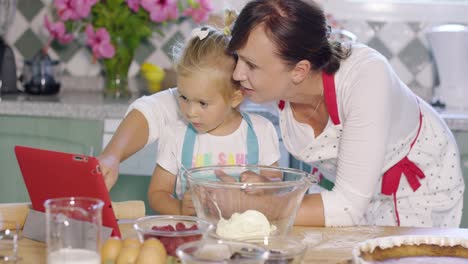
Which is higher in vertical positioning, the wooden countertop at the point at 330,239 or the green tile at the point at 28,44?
the green tile at the point at 28,44

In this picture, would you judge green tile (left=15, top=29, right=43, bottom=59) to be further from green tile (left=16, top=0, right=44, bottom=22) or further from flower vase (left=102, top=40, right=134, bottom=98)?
flower vase (left=102, top=40, right=134, bottom=98)

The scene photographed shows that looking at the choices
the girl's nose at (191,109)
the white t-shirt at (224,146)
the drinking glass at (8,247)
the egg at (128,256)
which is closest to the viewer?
the egg at (128,256)

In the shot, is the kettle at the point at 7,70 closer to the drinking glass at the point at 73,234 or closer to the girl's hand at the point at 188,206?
the girl's hand at the point at 188,206

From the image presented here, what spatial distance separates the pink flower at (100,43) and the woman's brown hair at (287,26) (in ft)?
4.75

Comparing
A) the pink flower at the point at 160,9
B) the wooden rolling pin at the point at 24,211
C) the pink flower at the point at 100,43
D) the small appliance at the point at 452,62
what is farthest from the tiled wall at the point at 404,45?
the wooden rolling pin at the point at 24,211

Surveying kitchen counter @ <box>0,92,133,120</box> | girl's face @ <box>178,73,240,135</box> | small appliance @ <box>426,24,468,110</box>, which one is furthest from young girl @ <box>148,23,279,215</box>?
small appliance @ <box>426,24,468,110</box>

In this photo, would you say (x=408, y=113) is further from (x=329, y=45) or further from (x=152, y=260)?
(x=152, y=260)

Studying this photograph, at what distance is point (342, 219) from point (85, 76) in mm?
2003

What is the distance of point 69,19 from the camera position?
11.2 ft

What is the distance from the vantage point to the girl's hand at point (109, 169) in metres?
1.71

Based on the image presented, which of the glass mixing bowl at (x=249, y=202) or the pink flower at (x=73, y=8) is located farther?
the pink flower at (x=73, y=8)

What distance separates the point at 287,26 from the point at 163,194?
490mm

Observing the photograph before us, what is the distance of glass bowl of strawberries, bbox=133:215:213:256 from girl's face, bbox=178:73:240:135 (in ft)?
1.98

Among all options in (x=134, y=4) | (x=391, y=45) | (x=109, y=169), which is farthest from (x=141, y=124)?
(x=391, y=45)
